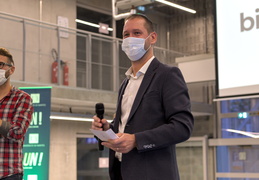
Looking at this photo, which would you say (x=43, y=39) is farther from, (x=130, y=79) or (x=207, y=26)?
(x=130, y=79)

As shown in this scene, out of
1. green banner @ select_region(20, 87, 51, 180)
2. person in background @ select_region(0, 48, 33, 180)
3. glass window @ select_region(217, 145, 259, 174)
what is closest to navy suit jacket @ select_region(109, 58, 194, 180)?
person in background @ select_region(0, 48, 33, 180)

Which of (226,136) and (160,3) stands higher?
(160,3)

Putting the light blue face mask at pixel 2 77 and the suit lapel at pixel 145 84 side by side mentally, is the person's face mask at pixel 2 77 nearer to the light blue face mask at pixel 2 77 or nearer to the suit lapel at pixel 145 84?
the light blue face mask at pixel 2 77

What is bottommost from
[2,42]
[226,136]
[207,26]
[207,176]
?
[207,176]

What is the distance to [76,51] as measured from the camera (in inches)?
387

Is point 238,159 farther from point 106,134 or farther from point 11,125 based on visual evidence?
point 106,134

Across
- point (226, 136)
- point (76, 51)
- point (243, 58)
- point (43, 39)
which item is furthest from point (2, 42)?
point (226, 136)

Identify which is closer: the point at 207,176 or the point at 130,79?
the point at 130,79

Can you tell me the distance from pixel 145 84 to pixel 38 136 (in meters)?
4.78

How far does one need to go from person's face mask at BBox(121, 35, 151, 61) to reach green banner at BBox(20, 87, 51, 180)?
14.9 ft

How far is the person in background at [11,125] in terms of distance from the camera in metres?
2.18

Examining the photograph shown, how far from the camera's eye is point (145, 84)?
1.65 metres

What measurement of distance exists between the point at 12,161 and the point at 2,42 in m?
6.03

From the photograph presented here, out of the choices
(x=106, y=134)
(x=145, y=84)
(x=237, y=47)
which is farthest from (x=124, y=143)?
(x=237, y=47)
